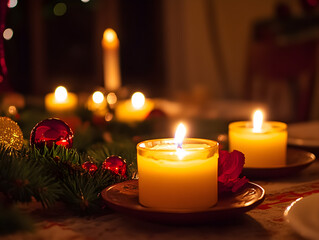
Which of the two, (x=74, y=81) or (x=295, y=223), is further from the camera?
(x=74, y=81)

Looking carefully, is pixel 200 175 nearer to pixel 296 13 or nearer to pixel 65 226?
pixel 65 226

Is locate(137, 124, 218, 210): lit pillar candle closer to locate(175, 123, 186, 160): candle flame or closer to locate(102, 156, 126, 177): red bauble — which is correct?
locate(175, 123, 186, 160): candle flame

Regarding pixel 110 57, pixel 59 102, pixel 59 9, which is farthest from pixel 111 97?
pixel 59 9

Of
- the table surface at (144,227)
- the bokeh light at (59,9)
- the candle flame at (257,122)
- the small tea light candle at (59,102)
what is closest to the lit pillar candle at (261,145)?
the candle flame at (257,122)

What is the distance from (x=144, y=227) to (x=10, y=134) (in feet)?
0.92

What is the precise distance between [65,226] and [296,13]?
2.94 m

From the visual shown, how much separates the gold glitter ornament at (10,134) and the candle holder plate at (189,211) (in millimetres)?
193

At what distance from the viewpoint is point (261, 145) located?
0.85m

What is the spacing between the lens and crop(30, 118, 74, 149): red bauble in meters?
0.73

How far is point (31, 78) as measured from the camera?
209 inches

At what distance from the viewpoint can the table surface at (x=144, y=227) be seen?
0.57 meters

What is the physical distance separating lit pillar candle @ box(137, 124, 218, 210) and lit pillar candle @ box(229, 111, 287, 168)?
0.83ft

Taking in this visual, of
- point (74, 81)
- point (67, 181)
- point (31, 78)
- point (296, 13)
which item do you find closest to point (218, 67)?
point (296, 13)

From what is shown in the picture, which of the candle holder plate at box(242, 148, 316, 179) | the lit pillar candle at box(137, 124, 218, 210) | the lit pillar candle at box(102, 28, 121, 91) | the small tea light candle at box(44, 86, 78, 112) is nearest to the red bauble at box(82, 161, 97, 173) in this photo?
the lit pillar candle at box(137, 124, 218, 210)
